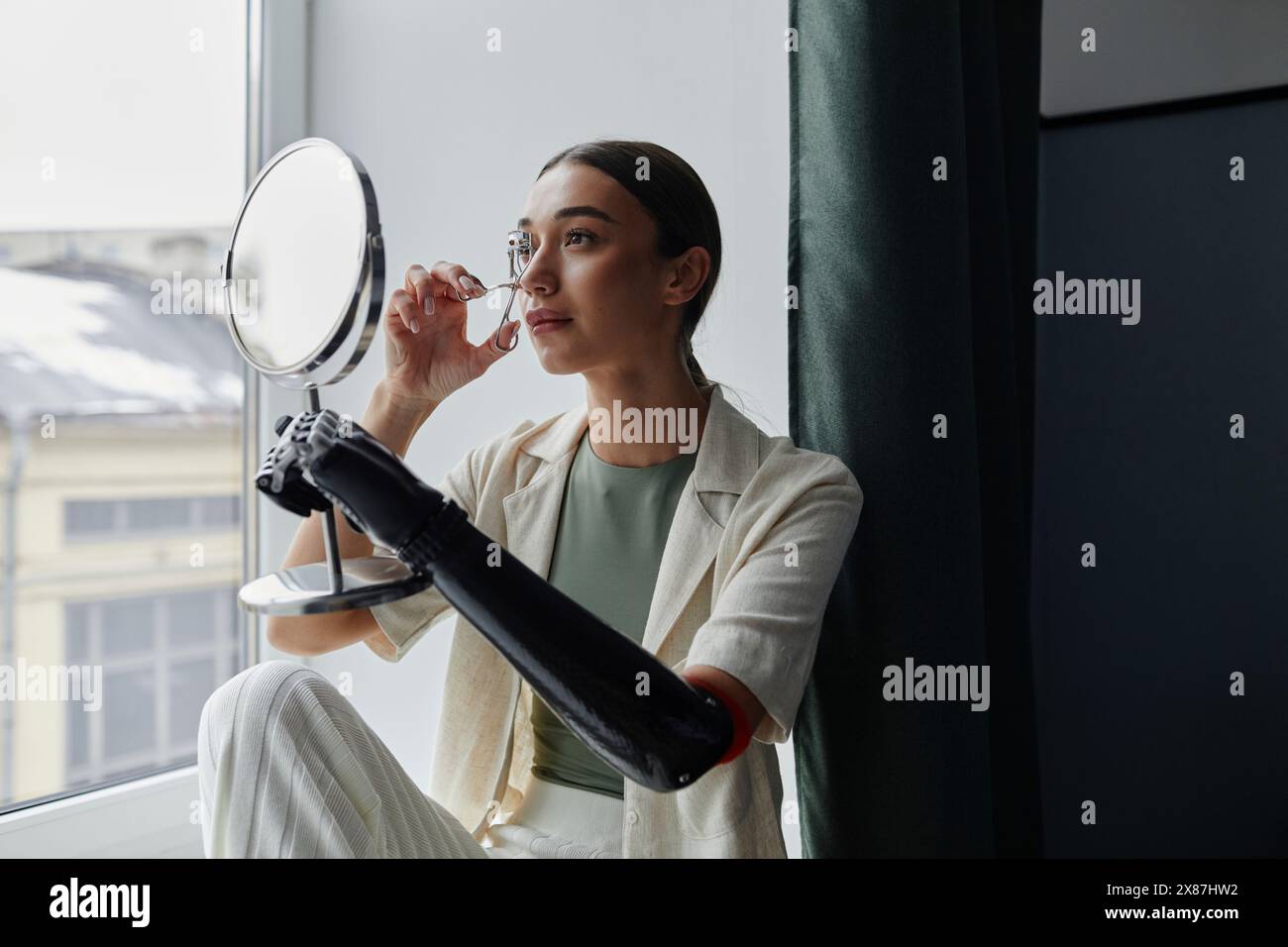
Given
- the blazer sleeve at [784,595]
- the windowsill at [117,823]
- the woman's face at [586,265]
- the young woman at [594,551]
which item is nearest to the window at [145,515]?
the windowsill at [117,823]

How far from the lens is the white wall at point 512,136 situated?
3.67ft

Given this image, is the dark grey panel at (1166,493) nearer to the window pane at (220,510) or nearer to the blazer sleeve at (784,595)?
the blazer sleeve at (784,595)

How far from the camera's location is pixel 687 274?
0.96 metres

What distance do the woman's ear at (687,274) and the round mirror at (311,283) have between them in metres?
0.36

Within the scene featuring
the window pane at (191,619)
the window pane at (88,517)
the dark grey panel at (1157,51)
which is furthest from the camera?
the window pane at (191,619)

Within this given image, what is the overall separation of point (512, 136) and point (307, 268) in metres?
0.62

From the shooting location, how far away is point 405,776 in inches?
31.1

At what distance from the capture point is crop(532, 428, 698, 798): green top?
0.93 m

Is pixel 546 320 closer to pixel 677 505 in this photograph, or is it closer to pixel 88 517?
pixel 677 505

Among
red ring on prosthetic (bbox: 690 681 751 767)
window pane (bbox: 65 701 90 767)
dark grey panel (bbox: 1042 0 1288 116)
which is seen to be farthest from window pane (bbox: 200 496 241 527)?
dark grey panel (bbox: 1042 0 1288 116)

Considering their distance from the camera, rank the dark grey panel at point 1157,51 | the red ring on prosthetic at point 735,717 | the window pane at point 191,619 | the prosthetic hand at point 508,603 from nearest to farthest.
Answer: the prosthetic hand at point 508,603
the red ring on prosthetic at point 735,717
the dark grey panel at point 1157,51
the window pane at point 191,619

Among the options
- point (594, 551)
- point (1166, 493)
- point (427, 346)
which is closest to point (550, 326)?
point (427, 346)

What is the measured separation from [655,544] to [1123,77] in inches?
28.8
